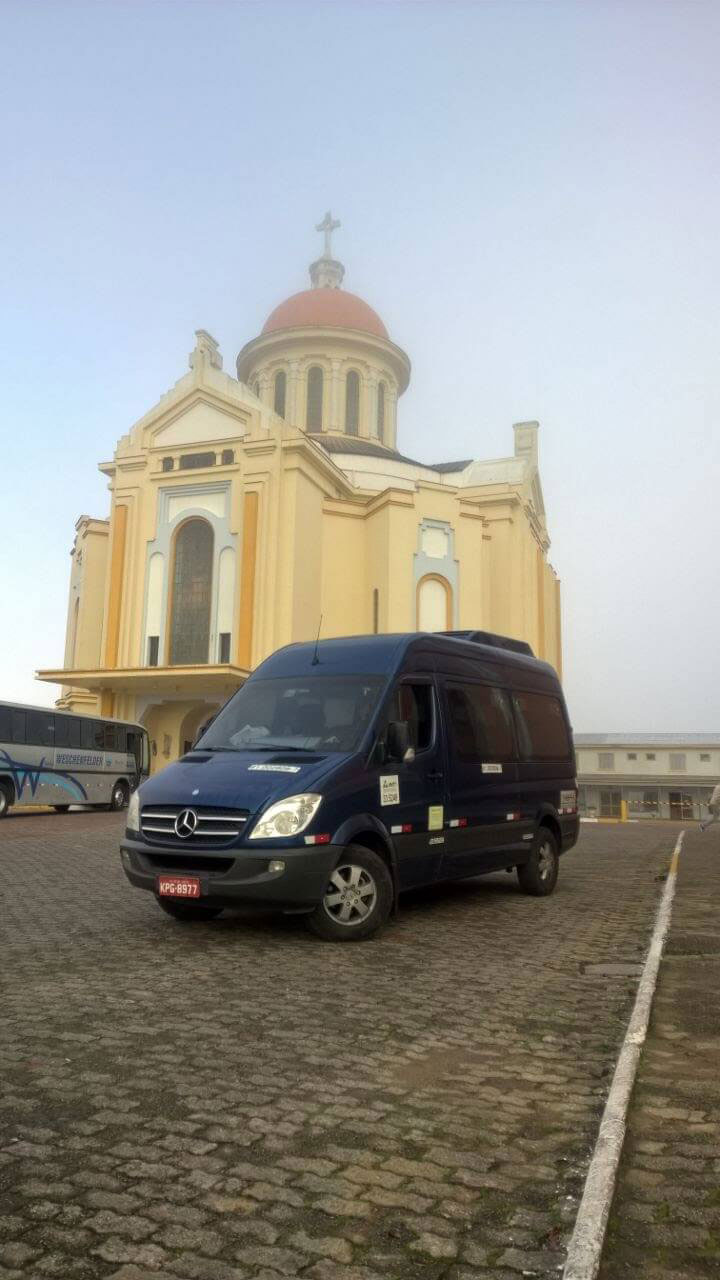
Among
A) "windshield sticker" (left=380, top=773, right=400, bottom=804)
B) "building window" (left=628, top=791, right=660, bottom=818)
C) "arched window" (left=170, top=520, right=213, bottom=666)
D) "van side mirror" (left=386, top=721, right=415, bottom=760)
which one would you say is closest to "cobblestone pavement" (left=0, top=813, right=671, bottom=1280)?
"windshield sticker" (left=380, top=773, right=400, bottom=804)

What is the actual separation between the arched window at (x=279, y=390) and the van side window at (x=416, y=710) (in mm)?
42974

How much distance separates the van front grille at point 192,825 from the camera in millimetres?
6578

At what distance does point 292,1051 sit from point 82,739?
887 inches

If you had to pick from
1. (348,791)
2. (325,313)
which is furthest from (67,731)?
(325,313)

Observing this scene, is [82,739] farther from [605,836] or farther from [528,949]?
[528,949]

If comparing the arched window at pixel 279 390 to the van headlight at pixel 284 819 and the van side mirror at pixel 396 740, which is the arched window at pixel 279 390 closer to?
the van side mirror at pixel 396 740

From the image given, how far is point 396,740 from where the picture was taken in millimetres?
7273

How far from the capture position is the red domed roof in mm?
49281

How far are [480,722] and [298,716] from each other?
6.70ft

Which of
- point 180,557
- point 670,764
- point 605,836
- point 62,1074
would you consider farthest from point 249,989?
point 670,764

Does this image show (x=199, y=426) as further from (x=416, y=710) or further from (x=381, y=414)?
(x=416, y=710)

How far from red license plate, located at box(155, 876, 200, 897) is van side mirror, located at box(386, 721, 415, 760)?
1.76m

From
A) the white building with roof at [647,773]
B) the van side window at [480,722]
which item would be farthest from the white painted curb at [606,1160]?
the white building with roof at [647,773]

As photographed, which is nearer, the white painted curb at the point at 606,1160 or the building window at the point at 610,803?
the white painted curb at the point at 606,1160
